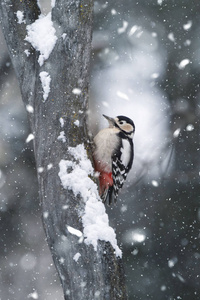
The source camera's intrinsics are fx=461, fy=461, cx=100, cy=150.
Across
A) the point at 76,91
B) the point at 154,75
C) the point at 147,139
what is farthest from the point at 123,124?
the point at 154,75

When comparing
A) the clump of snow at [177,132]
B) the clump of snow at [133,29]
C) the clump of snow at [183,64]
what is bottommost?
the clump of snow at [177,132]

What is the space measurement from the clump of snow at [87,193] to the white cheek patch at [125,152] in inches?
42.3

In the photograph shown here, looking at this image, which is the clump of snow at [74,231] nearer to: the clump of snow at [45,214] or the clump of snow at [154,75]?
the clump of snow at [45,214]

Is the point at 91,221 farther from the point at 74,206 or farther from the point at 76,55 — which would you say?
the point at 76,55

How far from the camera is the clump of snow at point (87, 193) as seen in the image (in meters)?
2.55

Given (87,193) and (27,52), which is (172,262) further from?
(27,52)

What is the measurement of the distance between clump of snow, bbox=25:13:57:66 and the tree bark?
3 cm

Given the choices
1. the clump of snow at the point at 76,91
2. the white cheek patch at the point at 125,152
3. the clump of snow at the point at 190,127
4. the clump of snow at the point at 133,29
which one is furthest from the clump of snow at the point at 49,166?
the clump of snow at the point at 133,29

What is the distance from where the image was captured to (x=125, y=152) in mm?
3943

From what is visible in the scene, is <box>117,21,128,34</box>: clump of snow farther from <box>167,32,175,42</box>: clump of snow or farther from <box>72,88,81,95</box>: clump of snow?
<box>72,88,81,95</box>: clump of snow

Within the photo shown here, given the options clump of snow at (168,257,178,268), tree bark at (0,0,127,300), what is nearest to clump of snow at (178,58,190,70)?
clump of snow at (168,257,178,268)

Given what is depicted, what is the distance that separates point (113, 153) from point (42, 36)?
1258 millimetres

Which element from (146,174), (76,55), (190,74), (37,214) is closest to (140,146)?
(146,174)

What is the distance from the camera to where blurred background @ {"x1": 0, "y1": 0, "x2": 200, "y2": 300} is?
752cm
